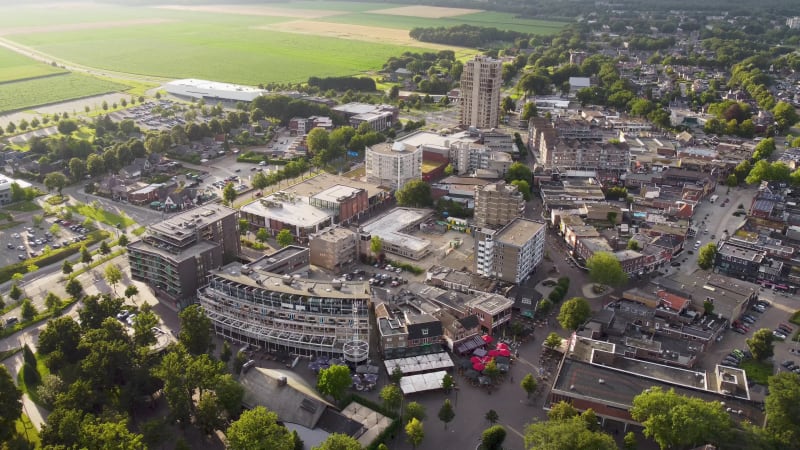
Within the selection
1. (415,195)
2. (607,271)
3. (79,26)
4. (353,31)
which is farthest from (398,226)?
(79,26)

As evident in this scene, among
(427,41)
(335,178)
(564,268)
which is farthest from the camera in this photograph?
(427,41)

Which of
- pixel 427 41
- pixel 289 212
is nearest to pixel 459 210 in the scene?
pixel 289 212

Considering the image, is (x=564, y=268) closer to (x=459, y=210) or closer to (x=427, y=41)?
(x=459, y=210)

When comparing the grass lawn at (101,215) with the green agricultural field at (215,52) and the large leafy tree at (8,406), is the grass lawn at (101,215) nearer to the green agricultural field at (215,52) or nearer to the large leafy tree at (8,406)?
the large leafy tree at (8,406)

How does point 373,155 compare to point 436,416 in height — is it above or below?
above

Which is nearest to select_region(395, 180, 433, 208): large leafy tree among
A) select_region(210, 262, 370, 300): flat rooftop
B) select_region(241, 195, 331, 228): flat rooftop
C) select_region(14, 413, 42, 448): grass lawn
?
select_region(241, 195, 331, 228): flat rooftop

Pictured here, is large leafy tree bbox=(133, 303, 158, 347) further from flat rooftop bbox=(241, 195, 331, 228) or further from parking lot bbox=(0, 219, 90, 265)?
parking lot bbox=(0, 219, 90, 265)

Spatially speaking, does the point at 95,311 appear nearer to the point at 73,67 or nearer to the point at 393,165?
the point at 393,165

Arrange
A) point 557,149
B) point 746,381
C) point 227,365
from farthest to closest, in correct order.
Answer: point 557,149 < point 227,365 < point 746,381
